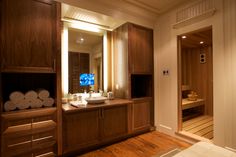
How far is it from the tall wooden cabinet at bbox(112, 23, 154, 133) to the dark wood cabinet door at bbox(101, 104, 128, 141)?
0.73ft

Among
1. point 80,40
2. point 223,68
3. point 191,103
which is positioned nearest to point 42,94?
point 80,40

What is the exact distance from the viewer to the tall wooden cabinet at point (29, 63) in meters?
1.77

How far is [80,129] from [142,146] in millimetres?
1212

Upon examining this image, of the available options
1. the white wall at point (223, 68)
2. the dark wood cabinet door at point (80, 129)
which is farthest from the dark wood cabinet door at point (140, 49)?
the dark wood cabinet door at point (80, 129)

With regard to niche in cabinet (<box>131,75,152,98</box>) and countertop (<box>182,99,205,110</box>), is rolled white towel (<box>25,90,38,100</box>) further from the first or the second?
countertop (<box>182,99,205,110</box>)

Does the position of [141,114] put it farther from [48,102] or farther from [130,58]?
[48,102]

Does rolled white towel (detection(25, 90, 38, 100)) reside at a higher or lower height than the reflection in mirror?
lower

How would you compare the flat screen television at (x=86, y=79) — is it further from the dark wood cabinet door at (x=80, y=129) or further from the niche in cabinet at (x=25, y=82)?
the dark wood cabinet door at (x=80, y=129)

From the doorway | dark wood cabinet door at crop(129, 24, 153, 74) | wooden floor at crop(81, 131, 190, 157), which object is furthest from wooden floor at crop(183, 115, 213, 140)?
dark wood cabinet door at crop(129, 24, 153, 74)

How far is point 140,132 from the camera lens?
3.10 metres

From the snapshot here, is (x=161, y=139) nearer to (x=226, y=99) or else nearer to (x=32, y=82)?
(x=226, y=99)

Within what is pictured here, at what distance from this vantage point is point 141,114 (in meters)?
3.10

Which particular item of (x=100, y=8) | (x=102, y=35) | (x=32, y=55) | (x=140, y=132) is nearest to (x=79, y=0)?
(x=100, y=8)

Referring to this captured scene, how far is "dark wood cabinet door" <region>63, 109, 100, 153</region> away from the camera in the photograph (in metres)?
2.17
